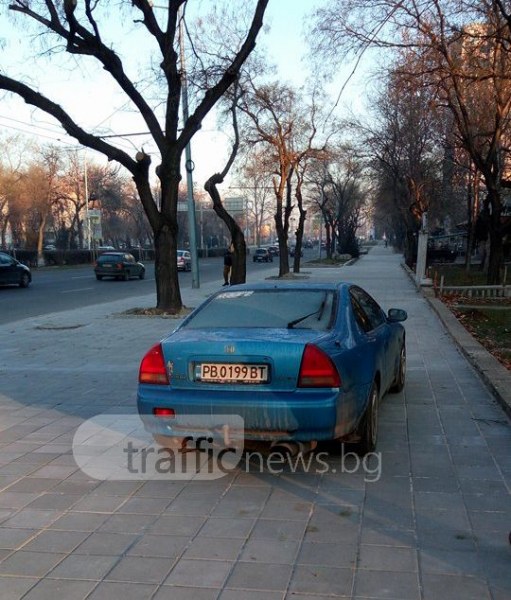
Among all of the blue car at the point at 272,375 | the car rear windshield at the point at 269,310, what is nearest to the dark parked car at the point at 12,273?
the car rear windshield at the point at 269,310

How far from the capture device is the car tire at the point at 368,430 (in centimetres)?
483

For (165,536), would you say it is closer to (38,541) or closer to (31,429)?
(38,541)

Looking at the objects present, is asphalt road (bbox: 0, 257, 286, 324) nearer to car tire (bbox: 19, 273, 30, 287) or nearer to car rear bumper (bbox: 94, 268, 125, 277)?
car tire (bbox: 19, 273, 30, 287)

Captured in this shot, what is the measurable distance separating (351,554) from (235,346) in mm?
1635

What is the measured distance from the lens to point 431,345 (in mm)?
10547

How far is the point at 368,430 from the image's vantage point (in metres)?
4.87

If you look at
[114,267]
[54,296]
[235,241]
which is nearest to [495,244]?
[235,241]

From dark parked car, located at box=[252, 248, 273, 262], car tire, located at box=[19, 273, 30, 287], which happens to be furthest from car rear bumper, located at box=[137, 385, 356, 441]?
dark parked car, located at box=[252, 248, 273, 262]

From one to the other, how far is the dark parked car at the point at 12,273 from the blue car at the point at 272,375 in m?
22.9

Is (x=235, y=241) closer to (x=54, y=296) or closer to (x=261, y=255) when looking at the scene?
(x=54, y=296)

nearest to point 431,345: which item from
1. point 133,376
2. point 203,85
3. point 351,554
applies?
point 133,376

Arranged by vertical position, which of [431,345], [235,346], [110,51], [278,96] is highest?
[278,96]

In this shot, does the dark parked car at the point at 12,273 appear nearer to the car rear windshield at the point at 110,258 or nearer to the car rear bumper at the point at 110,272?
the car rear bumper at the point at 110,272

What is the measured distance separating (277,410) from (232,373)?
0.42 m
